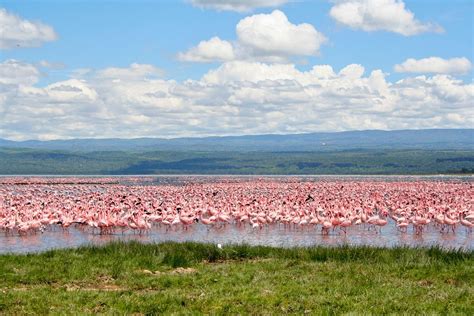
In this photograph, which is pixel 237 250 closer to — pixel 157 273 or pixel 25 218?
pixel 157 273

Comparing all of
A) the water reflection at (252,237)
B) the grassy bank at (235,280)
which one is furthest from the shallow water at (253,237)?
the grassy bank at (235,280)

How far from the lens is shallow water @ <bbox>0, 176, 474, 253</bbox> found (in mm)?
24406

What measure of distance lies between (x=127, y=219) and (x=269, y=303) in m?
16.5

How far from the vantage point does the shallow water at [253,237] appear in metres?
24.4

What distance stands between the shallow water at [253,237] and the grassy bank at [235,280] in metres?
5.79

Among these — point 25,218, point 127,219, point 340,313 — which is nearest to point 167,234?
point 127,219

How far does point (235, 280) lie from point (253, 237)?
11923mm

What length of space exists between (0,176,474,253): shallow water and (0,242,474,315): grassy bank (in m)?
5.79

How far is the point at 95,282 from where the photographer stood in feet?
49.1

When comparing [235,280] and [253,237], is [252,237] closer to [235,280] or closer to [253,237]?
[253,237]

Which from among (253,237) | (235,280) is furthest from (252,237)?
(235,280)

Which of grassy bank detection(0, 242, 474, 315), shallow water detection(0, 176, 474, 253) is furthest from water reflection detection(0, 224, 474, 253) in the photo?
grassy bank detection(0, 242, 474, 315)

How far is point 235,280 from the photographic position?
48.1ft

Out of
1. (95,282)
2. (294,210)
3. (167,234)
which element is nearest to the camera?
(95,282)
